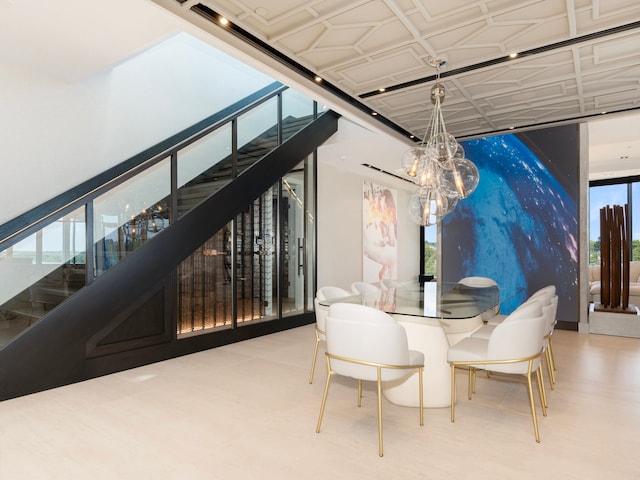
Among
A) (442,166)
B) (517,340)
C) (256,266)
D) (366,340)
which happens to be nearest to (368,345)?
(366,340)

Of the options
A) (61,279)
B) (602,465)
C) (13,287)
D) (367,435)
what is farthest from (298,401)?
(13,287)

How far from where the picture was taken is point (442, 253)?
7301mm

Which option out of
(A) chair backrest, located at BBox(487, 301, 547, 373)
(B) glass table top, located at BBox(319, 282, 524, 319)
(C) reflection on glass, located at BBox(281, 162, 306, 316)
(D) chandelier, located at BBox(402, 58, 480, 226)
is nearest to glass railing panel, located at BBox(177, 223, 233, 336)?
(C) reflection on glass, located at BBox(281, 162, 306, 316)

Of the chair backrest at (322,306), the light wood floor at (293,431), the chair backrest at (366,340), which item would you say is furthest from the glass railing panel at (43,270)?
the chair backrest at (366,340)

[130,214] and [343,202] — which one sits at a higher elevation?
[343,202]

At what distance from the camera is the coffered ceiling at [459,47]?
10.7 ft

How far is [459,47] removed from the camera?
3.87m

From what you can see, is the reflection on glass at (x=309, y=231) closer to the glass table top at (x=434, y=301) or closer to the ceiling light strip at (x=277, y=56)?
the ceiling light strip at (x=277, y=56)

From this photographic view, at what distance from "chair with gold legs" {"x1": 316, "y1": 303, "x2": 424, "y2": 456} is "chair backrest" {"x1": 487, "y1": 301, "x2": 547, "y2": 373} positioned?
548 millimetres

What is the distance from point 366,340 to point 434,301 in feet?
4.16

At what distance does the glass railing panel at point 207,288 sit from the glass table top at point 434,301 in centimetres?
205

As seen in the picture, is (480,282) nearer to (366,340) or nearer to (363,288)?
(363,288)

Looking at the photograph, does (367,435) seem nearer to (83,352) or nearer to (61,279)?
(83,352)

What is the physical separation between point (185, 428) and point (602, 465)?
263 cm
